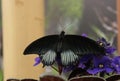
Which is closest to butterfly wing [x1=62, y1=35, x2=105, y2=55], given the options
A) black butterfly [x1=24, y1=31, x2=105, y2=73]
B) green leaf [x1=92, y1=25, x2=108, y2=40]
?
black butterfly [x1=24, y1=31, x2=105, y2=73]

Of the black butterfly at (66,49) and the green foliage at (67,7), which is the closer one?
the black butterfly at (66,49)

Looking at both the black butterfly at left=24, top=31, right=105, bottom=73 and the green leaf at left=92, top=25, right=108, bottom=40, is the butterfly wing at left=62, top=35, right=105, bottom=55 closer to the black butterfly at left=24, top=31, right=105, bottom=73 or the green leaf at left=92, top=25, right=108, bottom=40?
the black butterfly at left=24, top=31, right=105, bottom=73

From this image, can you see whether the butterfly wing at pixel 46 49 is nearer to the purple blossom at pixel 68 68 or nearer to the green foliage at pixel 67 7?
the purple blossom at pixel 68 68

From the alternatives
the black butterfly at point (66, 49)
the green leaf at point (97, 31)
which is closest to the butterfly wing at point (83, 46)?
the black butterfly at point (66, 49)

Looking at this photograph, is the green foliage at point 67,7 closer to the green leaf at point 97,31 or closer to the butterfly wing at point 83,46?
the green leaf at point 97,31

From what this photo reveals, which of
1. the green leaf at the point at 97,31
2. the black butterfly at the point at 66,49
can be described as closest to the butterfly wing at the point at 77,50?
the black butterfly at the point at 66,49

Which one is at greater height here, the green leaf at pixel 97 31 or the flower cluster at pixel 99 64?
the green leaf at pixel 97 31

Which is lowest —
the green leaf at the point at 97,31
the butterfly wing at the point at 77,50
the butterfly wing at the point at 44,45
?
the butterfly wing at the point at 77,50
